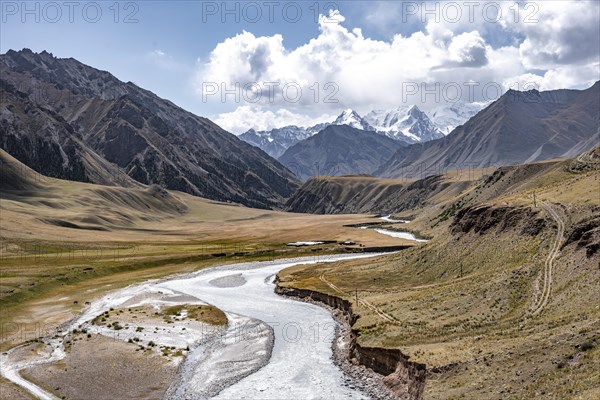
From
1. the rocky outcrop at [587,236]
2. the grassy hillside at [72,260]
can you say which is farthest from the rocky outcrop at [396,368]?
the grassy hillside at [72,260]

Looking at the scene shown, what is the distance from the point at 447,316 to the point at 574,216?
30.5 metres

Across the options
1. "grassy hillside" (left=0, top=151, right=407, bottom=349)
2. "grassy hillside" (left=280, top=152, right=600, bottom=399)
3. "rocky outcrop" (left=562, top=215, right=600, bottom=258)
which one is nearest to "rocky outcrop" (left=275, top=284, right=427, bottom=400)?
"grassy hillside" (left=280, top=152, right=600, bottom=399)

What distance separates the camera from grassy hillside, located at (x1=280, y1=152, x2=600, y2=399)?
41.3 m

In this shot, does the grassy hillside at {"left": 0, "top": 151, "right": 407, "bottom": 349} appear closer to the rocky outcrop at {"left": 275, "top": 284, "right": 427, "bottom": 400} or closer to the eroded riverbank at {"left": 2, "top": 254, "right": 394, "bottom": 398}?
the eroded riverbank at {"left": 2, "top": 254, "right": 394, "bottom": 398}

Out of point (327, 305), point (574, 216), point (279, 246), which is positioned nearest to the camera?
point (574, 216)

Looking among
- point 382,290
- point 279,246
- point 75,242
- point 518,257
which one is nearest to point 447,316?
point 518,257

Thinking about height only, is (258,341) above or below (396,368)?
below

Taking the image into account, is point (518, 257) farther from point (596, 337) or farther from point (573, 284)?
point (596, 337)

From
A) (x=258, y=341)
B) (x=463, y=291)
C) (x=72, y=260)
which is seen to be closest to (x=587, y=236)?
(x=463, y=291)

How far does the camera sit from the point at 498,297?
64812 mm

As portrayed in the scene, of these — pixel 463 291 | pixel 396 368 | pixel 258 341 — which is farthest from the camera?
pixel 463 291

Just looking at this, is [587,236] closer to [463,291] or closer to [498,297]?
[498,297]

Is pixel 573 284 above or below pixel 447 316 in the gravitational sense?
above

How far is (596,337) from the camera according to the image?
4106cm
